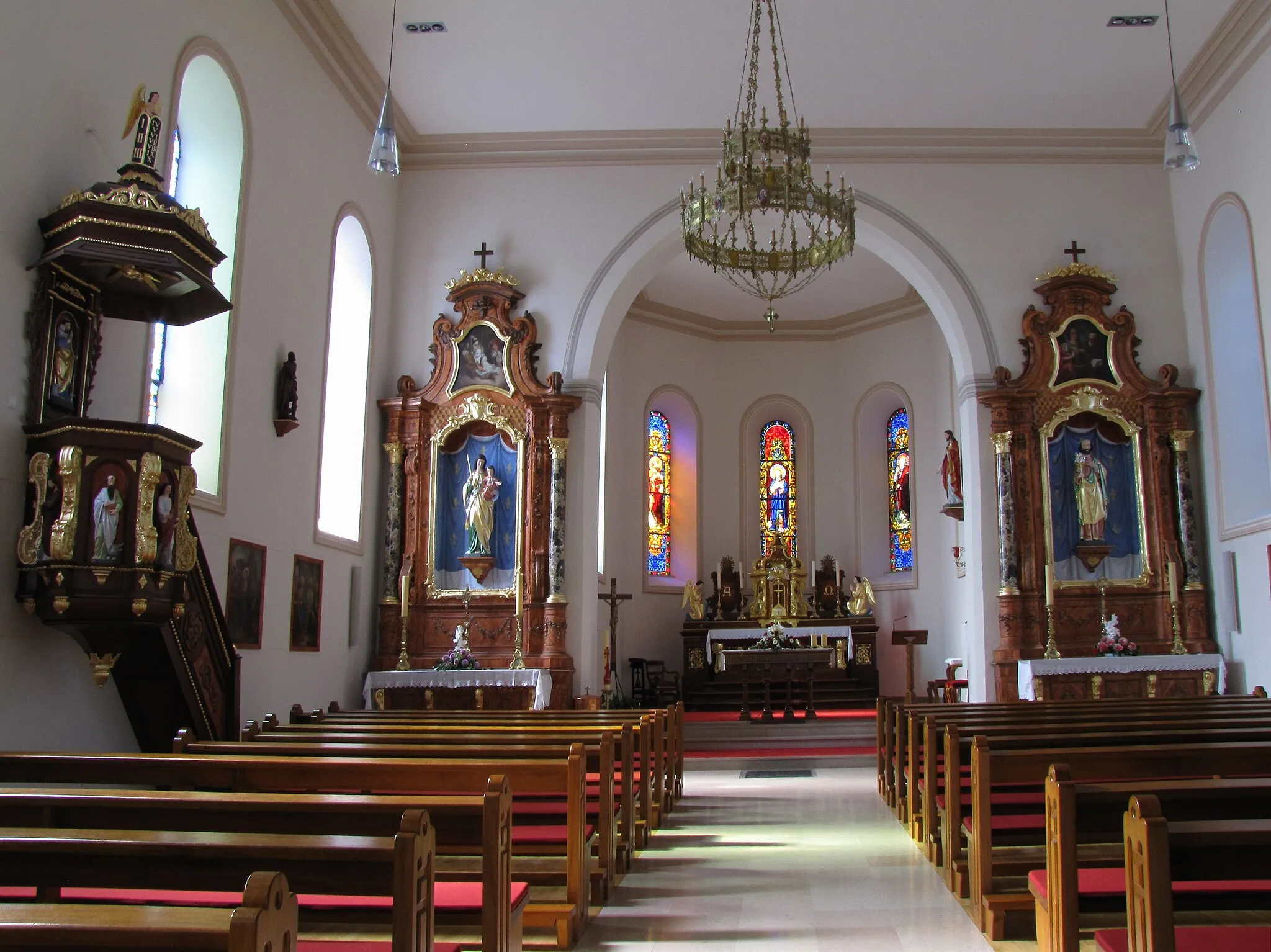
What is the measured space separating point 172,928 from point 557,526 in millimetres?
11040

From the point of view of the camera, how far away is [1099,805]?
411cm

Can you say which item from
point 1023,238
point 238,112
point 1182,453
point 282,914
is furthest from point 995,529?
point 282,914

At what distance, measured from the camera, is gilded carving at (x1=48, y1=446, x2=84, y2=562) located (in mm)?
6480

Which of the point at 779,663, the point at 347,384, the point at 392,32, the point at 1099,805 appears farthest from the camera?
the point at 779,663

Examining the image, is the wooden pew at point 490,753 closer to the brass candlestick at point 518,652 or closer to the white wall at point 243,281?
the white wall at point 243,281

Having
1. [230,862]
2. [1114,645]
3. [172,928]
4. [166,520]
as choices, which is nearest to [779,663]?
[1114,645]

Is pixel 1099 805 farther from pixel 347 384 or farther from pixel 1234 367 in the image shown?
pixel 347 384

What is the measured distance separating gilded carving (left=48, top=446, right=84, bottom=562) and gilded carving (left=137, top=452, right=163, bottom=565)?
34cm

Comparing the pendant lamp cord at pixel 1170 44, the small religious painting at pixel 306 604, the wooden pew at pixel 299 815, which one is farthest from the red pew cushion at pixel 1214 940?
the pendant lamp cord at pixel 1170 44

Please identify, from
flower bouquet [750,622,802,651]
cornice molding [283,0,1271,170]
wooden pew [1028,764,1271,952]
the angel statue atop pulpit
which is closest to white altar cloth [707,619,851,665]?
flower bouquet [750,622,802,651]

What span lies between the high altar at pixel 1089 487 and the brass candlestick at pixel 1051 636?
73 millimetres

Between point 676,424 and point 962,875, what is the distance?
Answer: 48.3ft

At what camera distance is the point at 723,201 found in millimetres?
9102

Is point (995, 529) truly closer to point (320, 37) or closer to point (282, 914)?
point (320, 37)
